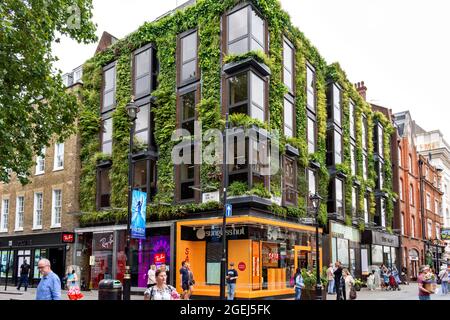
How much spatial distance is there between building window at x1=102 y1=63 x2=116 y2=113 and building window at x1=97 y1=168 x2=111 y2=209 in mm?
3701

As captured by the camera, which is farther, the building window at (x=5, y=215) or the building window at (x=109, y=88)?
the building window at (x=5, y=215)

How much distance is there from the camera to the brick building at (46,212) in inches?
1123

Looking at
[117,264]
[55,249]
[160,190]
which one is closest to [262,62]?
[160,190]

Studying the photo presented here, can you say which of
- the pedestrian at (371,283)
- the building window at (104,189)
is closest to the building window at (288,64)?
the building window at (104,189)

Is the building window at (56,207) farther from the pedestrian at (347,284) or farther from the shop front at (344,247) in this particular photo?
the pedestrian at (347,284)

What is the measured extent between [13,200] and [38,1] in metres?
20.4

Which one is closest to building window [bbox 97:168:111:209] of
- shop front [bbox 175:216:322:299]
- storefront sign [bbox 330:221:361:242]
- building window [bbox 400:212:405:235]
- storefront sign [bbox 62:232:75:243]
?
storefront sign [bbox 62:232:75:243]

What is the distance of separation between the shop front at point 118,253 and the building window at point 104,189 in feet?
4.87

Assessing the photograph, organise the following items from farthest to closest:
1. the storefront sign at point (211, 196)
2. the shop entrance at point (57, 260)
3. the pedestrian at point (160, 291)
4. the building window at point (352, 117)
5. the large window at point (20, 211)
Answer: the building window at point (352, 117)
the large window at point (20, 211)
the shop entrance at point (57, 260)
the storefront sign at point (211, 196)
the pedestrian at point (160, 291)

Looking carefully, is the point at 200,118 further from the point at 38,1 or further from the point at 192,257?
the point at 38,1

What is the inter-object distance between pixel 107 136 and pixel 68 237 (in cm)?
620

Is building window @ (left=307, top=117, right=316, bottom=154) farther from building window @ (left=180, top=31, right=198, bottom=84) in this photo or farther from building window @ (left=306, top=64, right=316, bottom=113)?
building window @ (left=180, top=31, right=198, bottom=84)

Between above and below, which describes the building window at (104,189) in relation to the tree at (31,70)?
below

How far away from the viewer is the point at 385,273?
1238 inches
